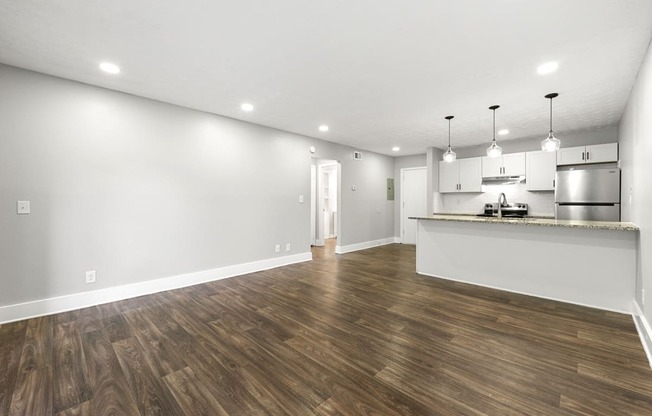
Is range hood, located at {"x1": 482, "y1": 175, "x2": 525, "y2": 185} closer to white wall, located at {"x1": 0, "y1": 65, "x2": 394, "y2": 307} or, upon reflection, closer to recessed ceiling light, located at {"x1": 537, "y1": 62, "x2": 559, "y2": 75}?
recessed ceiling light, located at {"x1": 537, "y1": 62, "x2": 559, "y2": 75}

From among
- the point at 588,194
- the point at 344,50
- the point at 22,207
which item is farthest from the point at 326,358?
the point at 588,194

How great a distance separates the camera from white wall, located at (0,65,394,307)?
2.89 m

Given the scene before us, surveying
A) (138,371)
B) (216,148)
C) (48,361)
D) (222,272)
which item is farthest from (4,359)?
(216,148)

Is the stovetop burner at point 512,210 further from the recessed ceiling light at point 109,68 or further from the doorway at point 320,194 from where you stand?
the recessed ceiling light at point 109,68

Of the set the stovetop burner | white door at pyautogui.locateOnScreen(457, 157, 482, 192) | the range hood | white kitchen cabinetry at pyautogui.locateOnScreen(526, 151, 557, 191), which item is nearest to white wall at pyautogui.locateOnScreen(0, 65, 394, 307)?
white door at pyautogui.locateOnScreen(457, 157, 482, 192)

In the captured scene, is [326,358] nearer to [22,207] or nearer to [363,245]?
[22,207]

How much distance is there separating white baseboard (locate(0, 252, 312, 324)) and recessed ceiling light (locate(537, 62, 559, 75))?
15.1 ft

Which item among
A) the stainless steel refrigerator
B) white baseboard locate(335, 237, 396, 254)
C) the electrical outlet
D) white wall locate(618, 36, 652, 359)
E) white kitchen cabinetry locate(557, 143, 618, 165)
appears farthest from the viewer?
white baseboard locate(335, 237, 396, 254)

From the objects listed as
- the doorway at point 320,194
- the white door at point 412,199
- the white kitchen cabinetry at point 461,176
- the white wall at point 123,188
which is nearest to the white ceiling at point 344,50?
the white wall at point 123,188

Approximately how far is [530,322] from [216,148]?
4644 mm

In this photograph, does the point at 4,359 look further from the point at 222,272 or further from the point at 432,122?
the point at 432,122

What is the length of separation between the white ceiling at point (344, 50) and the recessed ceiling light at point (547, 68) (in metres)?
0.06

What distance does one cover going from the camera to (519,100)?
368 centimetres

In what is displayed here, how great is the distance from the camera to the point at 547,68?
110 inches
